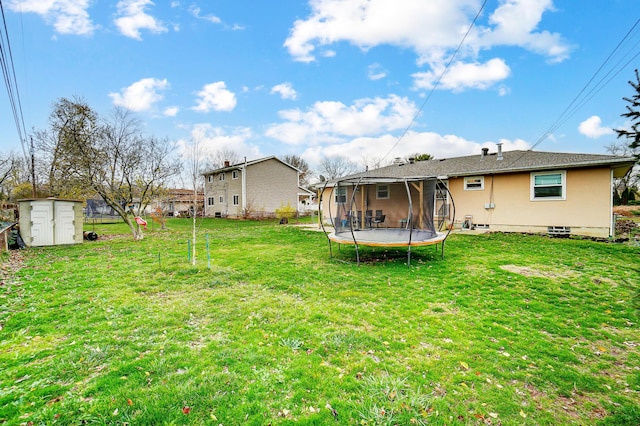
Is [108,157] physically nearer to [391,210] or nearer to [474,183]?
[391,210]

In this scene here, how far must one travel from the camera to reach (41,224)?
10680 millimetres

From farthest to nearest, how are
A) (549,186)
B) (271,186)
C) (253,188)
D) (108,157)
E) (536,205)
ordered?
(271,186) → (253,188) → (108,157) → (536,205) → (549,186)

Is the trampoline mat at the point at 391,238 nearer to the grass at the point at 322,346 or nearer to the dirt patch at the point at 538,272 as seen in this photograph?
the grass at the point at 322,346

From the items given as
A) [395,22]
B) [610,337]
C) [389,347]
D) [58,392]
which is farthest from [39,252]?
[610,337]

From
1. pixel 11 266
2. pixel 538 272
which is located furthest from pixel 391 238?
pixel 11 266

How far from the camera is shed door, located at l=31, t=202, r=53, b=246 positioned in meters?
10.5

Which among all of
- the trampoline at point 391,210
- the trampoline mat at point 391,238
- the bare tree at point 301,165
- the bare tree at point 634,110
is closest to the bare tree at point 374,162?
the bare tree at point 301,165

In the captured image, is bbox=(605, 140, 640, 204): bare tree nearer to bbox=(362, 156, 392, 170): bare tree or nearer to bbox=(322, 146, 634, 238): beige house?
bbox=(322, 146, 634, 238): beige house

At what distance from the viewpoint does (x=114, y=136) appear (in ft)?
44.7

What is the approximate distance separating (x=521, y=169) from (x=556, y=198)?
1635 millimetres

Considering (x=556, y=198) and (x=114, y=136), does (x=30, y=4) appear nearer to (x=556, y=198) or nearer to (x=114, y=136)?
(x=114, y=136)

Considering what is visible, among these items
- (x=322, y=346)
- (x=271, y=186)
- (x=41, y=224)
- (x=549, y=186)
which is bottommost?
(x=322, y=346)

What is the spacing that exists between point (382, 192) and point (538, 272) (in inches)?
398

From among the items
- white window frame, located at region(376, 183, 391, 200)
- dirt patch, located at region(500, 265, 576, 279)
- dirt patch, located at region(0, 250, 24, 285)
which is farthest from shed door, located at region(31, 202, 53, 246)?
dirt patch, located at region(500, 265, 576, 279)
